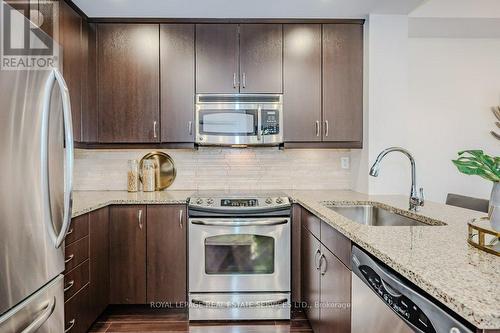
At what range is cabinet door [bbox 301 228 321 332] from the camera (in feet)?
6.68

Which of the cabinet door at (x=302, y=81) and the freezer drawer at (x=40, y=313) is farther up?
the cabinet door at (x=302, y=81)

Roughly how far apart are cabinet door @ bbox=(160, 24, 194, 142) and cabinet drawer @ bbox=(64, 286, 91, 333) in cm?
133

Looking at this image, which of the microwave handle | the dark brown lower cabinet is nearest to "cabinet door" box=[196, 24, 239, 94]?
the microwave handle

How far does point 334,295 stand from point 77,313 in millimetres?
1532

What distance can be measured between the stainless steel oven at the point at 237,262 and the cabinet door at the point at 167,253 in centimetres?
9

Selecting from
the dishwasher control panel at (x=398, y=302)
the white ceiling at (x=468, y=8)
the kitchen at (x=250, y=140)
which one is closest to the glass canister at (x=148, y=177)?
the kitchen at (x=250, y=140)

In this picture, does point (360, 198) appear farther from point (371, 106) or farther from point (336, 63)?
point (336, 63)

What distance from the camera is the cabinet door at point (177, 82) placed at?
276 cm

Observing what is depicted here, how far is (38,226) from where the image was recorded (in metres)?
1.31

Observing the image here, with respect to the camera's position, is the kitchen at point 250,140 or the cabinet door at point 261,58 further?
the cabinet door at point 261,58

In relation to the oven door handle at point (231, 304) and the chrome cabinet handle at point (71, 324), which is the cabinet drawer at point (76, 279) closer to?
the chrome cabinet handle at point (71, 324)

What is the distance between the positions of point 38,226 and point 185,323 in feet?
4.85

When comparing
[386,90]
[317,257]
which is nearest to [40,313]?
[317,257]

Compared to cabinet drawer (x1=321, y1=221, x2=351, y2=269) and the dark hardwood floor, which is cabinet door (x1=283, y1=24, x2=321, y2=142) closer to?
cabinet drawer (x1=321, y1=221, x2=351, y2=269)
